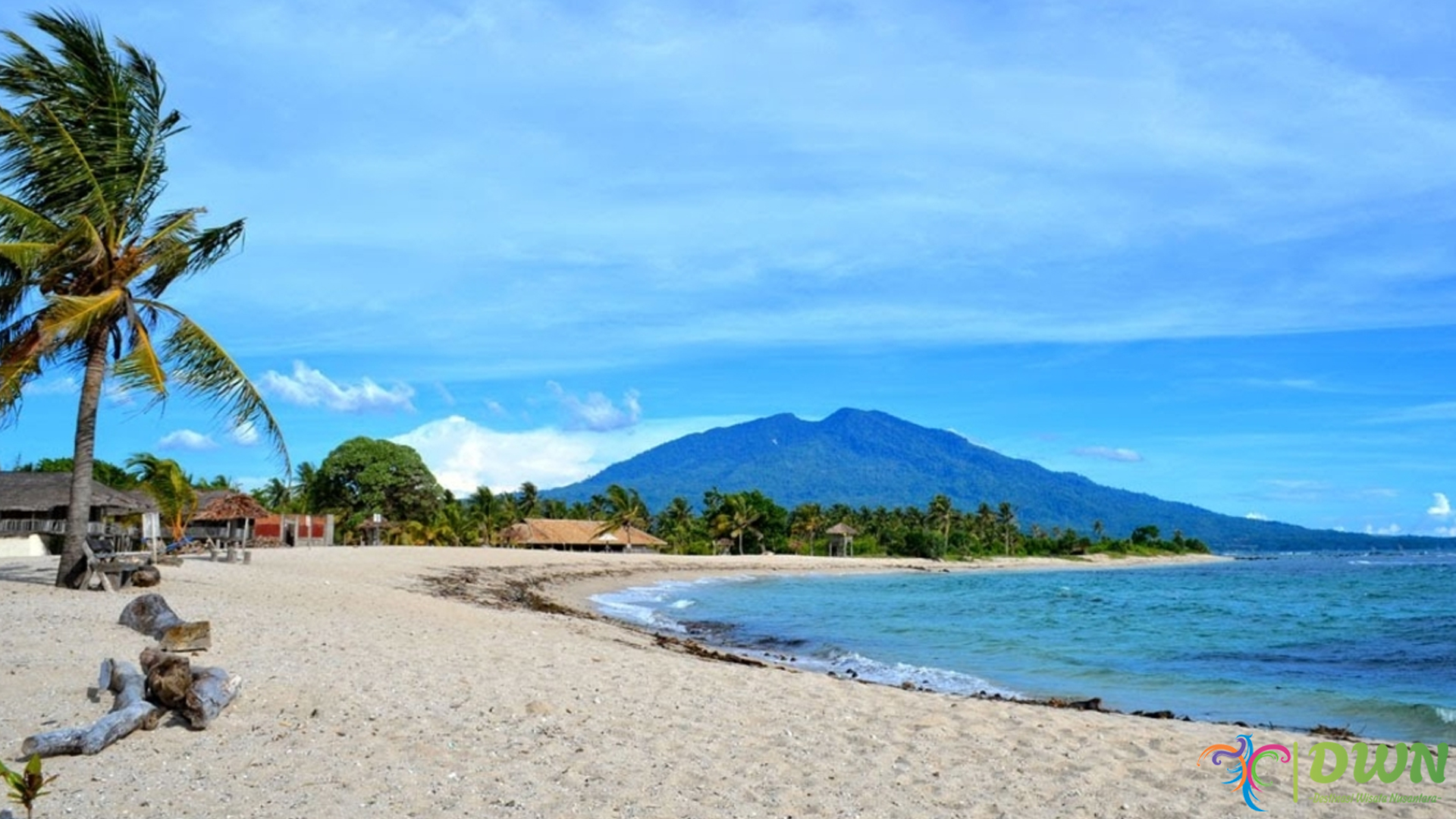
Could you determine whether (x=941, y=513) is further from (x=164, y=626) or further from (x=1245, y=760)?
(x=164, y=626)

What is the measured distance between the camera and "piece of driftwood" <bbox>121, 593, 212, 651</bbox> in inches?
352

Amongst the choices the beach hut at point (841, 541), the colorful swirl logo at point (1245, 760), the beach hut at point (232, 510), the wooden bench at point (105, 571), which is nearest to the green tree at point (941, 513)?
the beach hut at point (841, 541)

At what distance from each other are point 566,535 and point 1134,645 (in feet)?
174

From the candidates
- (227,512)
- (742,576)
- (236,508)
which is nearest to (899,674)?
(227,512)

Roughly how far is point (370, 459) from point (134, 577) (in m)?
57.9

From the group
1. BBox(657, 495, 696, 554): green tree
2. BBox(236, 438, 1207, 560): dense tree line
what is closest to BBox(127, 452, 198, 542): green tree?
BBox(236, 438, 1207, 560): dense tree line

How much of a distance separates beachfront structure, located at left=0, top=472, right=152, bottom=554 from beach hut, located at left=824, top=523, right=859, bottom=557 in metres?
66.5

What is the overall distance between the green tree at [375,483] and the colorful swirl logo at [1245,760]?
64.3m

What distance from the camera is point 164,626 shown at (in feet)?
32.9

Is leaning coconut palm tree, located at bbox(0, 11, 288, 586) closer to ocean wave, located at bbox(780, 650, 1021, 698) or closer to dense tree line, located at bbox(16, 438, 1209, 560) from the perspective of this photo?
ocean wave, located at bbox(780, 650, 1021, 698)

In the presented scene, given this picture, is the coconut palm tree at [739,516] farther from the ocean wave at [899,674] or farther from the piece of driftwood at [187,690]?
the piece of driftwood at [187,690]

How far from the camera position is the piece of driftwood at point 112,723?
6.07 metres

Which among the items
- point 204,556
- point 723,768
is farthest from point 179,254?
point 204,556

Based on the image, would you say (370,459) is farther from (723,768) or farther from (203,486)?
(723,768)
